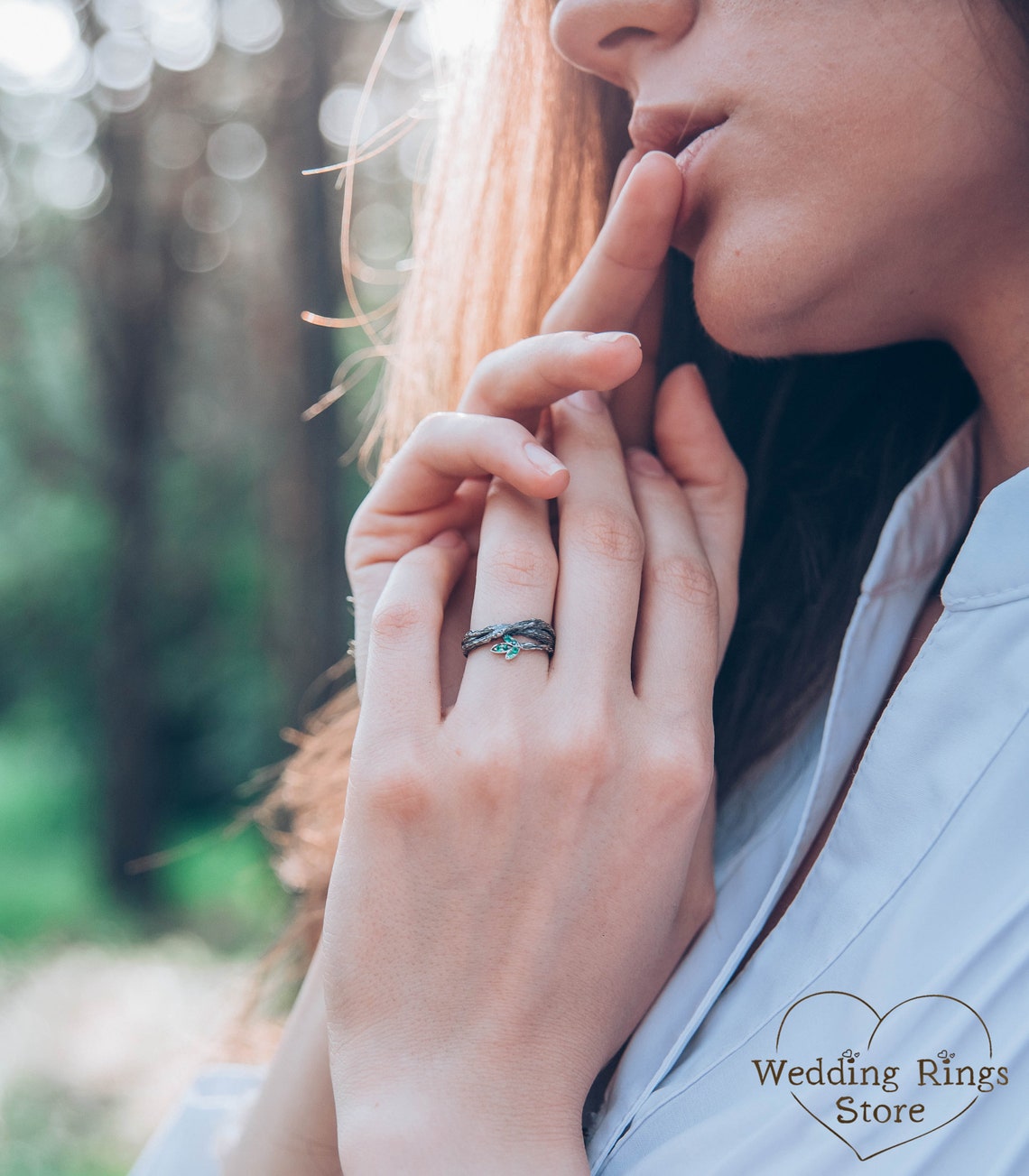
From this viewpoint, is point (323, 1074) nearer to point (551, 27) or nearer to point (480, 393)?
point (480, 393)

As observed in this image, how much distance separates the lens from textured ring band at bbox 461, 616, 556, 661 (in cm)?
111

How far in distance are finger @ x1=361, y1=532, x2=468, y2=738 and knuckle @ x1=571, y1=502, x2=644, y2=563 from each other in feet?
0.67

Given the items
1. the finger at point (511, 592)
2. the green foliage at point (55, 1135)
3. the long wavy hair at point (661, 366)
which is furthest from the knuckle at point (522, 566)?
the green foliage at point (55, 1135)

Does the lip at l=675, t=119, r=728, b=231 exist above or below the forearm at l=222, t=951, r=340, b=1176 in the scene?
above

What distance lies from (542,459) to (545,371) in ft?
0.45

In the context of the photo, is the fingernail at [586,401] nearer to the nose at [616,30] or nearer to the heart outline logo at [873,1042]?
the nose at [616,30]

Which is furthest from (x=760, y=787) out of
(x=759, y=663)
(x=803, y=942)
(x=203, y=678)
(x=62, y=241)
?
(x=203, y=678)

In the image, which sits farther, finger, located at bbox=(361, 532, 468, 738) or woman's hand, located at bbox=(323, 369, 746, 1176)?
finger, located at bbox=(361, 532, 468, 738)

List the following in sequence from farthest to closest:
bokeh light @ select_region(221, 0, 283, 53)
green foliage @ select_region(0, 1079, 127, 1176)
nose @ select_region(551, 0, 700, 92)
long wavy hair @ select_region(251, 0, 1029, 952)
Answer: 1. bokeh light @ select_region(221, 0, 283, 53)
2. green foliage @ select_region(0, 1079, 127, 1176)
3. long wavy hair @ select_region(251, 0, 1029, 952)
4. nose @ select_region(551, 0, 700, 92)

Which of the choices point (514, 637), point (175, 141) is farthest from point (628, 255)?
point (175, 141)

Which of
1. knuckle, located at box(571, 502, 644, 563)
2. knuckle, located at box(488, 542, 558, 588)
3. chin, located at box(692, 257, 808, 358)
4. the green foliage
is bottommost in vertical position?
the green foliage

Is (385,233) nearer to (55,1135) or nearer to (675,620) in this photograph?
(55,1135)

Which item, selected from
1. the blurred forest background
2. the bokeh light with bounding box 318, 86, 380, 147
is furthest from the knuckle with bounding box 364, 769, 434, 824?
the bokeh light with bounding box 318, 86, 380, 147

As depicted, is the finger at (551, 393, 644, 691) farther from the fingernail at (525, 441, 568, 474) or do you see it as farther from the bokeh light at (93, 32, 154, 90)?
the bokeh light at (93, 32, 154, 90)
